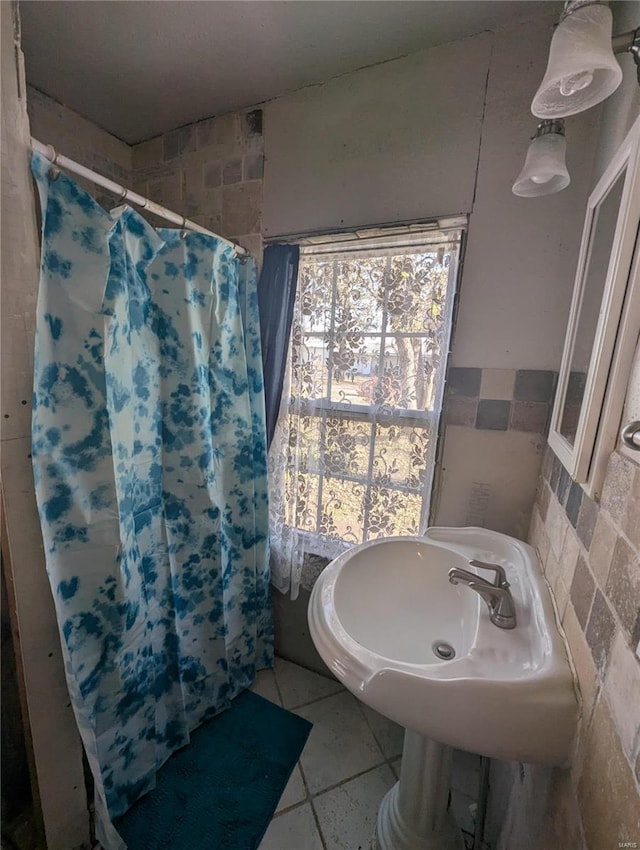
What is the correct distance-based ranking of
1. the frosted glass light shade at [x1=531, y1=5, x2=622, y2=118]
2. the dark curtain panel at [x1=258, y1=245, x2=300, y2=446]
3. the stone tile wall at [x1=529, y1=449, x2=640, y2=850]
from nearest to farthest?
the stone tile wall at [x1=529, y1=449, x2=640, y2=850] → the frosted glass light shade at [x1=531, y1=5, x2=622, y2=118] → the dark curtain panel at [x1=258, y1=245, x2=300, y2=446]

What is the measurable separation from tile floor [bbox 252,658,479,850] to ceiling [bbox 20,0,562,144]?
2405 mm

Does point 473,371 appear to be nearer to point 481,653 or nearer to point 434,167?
point 434,167

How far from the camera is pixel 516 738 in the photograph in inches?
20.9

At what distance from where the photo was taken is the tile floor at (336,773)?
1060mm

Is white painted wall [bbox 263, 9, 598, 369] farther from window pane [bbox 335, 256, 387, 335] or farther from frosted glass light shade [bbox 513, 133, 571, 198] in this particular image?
frosted glass light shade [bbox 513, 133, 571, 198]

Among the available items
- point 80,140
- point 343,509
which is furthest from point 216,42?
point 343,509

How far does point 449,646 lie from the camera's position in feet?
2.92

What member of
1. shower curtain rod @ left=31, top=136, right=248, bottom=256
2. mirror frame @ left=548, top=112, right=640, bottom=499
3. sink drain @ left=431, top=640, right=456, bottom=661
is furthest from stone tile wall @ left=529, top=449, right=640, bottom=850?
shower curtain rod @ left=31, top=136, right=248, bottom=256

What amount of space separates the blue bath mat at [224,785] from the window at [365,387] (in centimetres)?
67

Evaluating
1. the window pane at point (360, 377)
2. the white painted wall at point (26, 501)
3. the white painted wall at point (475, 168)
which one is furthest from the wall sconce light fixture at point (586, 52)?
the white painted wall at point (26, 501)

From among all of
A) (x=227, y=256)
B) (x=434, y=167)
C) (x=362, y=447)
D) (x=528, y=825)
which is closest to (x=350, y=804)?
(x=528, y=825)

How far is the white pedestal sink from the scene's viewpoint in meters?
0.54

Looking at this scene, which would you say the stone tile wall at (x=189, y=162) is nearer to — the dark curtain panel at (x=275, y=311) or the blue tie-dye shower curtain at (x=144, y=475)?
the dark curtain panel at (x=275, y=311)

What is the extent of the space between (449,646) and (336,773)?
31.2 inches
